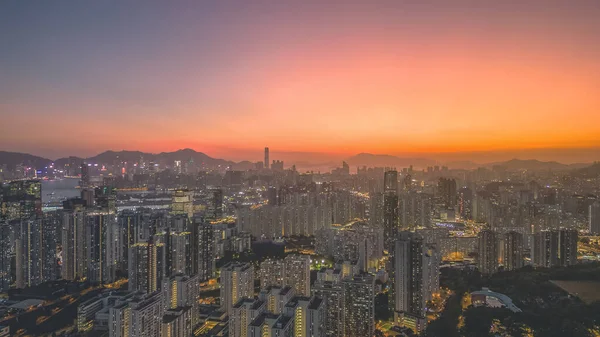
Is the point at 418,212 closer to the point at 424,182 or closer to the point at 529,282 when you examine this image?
the point at 529,282

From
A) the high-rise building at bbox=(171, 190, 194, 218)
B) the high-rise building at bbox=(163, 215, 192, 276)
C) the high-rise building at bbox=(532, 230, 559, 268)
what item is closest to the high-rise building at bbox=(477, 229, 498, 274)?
the high-rise building at bbox=(532, 230, 559, 268)

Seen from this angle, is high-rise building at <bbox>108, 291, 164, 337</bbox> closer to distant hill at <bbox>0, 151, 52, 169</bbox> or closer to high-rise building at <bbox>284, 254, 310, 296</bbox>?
high-rise building at <bbox>284, 254, 310, 296</bbox>

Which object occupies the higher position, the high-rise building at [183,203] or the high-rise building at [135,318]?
the high-rise building at [183,203]

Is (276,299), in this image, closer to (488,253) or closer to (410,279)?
(410,279)

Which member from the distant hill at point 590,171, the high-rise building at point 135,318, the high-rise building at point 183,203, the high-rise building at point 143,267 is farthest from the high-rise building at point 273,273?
the distant hill at point 590,171

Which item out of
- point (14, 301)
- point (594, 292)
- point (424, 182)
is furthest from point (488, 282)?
point (424, 182)

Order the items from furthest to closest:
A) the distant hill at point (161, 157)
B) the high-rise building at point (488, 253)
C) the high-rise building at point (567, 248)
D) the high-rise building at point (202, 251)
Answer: the distant hill at point (161, 157), the high-rise building at point (567, 248), the high-rise building at point (488, 253), the high-rise building at point (202, 251)

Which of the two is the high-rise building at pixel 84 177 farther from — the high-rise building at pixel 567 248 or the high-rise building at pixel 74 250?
the high-rise building at pixel 567 248
